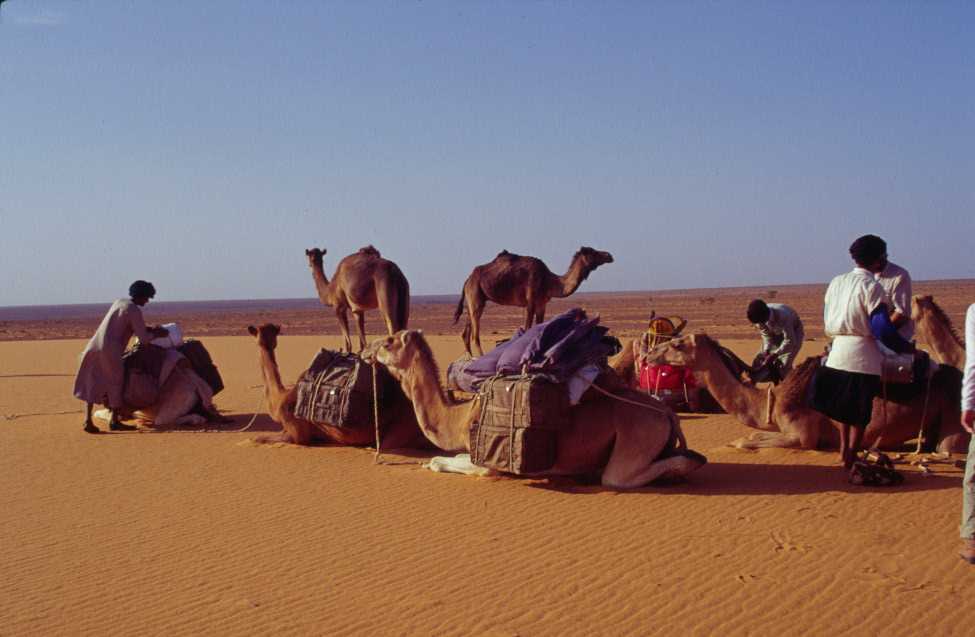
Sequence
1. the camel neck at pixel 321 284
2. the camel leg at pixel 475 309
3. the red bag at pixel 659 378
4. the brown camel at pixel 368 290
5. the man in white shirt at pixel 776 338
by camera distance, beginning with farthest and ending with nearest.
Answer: the camel leg at pixel 475 309, the camel neck at pixel 321 284, the brown camel at pixel 368 290, the red bag at pixel 659 378, the man in white shirt at pixel 776 338

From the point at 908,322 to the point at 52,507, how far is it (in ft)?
24.9

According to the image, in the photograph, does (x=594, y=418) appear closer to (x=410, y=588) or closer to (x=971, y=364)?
(x=410, y=588)

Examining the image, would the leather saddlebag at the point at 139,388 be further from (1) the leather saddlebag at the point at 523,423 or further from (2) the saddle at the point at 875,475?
(2) the saddle at the point at 875,475

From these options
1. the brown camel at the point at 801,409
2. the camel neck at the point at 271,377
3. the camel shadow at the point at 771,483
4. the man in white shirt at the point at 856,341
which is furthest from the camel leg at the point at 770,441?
the camel neck at the point at 271,377

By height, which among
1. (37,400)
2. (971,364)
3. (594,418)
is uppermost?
(971,364)

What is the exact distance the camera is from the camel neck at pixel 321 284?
1807 centimetres

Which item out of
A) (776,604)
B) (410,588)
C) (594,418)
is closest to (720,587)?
(776,604)

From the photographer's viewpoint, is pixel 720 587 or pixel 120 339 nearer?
pixel 720 587

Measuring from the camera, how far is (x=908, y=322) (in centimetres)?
786

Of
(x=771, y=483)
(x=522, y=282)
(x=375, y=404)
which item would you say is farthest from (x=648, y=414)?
(x=522, y=282)

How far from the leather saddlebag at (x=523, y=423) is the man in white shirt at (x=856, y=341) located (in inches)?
91.2

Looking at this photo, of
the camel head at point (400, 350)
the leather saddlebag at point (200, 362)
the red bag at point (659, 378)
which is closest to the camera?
the camel head at point (400, 350)

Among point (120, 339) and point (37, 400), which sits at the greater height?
point (120, 339)

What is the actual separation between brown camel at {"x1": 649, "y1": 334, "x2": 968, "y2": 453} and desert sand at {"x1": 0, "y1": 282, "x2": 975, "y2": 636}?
0.27 meters
